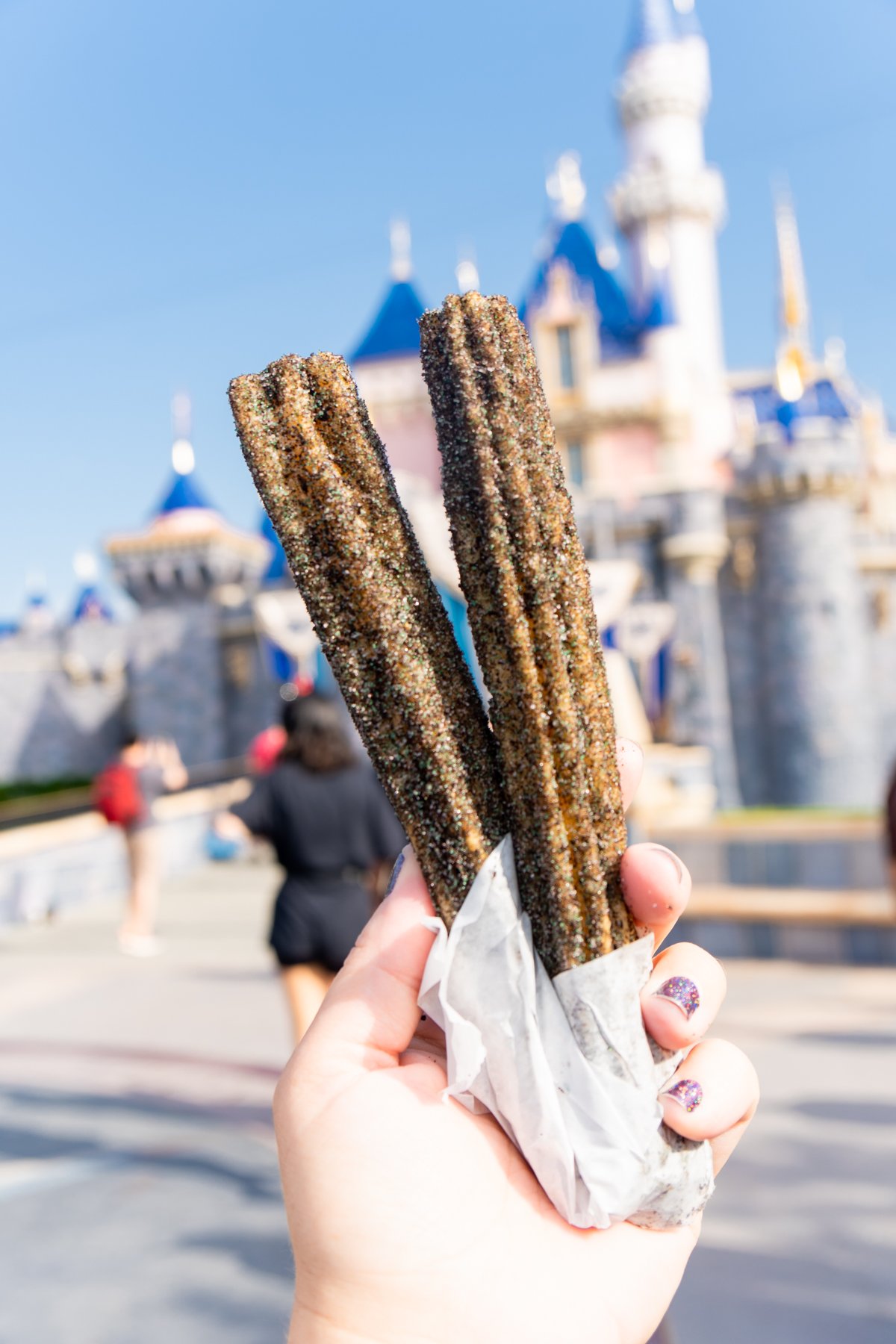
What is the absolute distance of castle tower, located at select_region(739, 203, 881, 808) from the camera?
646 inches

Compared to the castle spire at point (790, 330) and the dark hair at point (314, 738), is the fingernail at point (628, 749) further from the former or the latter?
the castle spire at point (790, 330)

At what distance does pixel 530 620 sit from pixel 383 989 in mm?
367

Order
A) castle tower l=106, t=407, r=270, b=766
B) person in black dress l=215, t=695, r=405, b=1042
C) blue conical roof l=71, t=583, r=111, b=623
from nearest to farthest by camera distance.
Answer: person in black dress l=215, t=695, r=405, b=1042 < castle tower l=106, t=407, r=270, b=766 < blue conical roof l=71, t=583, r=111, b=623

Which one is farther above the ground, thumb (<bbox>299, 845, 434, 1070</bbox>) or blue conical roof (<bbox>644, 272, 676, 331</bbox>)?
blue conical roof (<bbox>644, 272, 676, 331</bbox>)

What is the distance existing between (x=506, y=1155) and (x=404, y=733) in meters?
0.41

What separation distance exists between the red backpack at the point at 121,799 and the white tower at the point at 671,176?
16.3 m

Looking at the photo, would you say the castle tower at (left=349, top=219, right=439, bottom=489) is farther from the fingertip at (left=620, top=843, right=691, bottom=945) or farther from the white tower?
the fingertip at (left=620, top=843, right=691, bottom=945)

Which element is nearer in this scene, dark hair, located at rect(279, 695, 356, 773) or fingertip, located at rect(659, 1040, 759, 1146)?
fingertip, located at rect(659, 1040, 759, 1146)

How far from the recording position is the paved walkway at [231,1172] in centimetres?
251

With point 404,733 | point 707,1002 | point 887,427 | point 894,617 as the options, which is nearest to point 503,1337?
point 707,1002

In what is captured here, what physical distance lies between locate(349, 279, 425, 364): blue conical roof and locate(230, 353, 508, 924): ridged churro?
18.3 m

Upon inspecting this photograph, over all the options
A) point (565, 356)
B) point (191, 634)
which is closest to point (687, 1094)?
point (565, 356)

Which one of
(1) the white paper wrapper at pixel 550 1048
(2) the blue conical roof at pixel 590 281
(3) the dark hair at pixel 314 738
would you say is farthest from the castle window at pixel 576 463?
(1) the white paper wrapper at pixel 550 1048

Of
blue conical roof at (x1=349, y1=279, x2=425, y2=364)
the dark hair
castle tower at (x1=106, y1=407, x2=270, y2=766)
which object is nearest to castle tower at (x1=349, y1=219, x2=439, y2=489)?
blue conical roof at (x1=349, y1=279, x2=425, y2=364)
